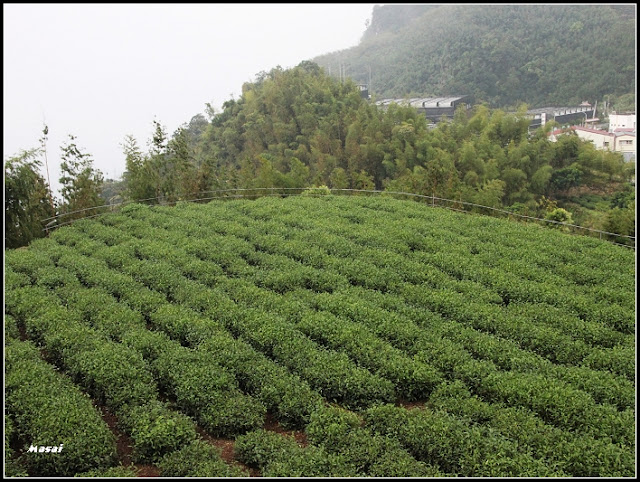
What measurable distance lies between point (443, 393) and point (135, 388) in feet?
13.1

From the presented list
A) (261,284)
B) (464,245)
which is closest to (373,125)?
(464,245)

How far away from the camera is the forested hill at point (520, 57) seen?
162 feet

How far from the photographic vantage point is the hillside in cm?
554

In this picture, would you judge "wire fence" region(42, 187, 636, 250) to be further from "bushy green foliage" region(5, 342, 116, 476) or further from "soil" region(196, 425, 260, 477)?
"soil" region(196, 425, 260, 477)

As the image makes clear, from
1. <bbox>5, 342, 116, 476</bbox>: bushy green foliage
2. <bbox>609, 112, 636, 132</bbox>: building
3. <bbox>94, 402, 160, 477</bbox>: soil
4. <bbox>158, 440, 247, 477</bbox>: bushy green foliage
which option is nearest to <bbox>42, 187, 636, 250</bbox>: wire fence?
<bbox>5, 342, 116, 476</bbox>: bushy green foliage

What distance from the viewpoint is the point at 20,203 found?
13.3 m

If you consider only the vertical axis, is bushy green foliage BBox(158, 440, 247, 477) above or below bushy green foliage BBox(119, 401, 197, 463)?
below

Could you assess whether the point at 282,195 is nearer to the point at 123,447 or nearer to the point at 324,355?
the point at 324,355

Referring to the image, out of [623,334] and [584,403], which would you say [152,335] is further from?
[623,334]

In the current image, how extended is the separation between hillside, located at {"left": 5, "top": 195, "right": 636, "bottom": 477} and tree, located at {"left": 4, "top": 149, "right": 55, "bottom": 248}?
1265mm

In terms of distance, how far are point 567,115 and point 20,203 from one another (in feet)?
143

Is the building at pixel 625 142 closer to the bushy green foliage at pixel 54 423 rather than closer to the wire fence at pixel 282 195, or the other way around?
the wire fence at pixel 282 195

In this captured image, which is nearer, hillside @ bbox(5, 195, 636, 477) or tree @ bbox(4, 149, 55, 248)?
hillside @ bbox(5, 195, 636, 477)

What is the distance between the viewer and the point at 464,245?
11594 millimetres
